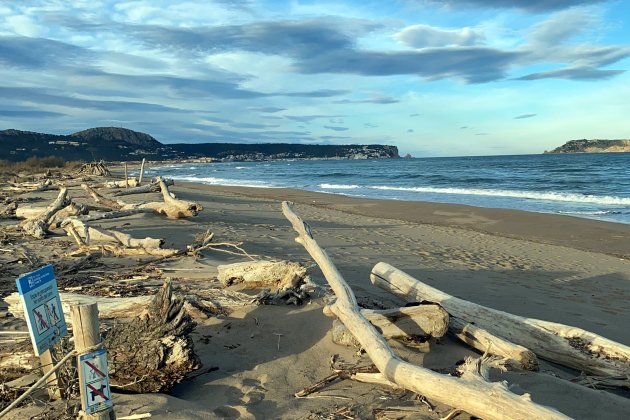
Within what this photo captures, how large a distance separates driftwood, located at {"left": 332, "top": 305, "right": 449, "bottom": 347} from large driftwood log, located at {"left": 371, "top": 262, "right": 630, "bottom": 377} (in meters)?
0.54

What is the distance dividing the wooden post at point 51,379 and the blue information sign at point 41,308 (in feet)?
1.19

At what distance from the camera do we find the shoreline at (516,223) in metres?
12.1

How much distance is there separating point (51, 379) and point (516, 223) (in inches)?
560

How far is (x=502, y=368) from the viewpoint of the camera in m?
3.93

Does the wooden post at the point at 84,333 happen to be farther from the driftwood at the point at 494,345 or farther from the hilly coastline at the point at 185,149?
the hilly coastline at the point at 185,149

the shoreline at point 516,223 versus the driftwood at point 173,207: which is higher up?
the driftwood at point 173,207

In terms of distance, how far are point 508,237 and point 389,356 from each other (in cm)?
1019

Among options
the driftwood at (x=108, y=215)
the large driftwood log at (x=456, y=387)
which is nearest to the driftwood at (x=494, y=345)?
the large driftwood log at (x=456, y=387)

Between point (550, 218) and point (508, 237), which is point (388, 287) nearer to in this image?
point (508, 237)

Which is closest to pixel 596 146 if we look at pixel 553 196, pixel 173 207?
pixel 553 196

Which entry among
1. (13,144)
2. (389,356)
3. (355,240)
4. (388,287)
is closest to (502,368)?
(389,356)

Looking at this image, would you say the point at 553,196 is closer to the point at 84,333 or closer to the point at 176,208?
the point at 176,208

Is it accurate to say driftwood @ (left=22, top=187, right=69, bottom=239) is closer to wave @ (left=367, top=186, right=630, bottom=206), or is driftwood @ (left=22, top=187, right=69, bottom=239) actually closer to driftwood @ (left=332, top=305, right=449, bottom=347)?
driftwood @ (left=332, top=305, right=449, bottom=347)

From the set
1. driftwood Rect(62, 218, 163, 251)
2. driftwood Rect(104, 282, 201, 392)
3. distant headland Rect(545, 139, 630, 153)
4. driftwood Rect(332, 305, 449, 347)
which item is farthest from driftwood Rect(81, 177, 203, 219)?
distant headland Rect(545, 139, 630, 153)
